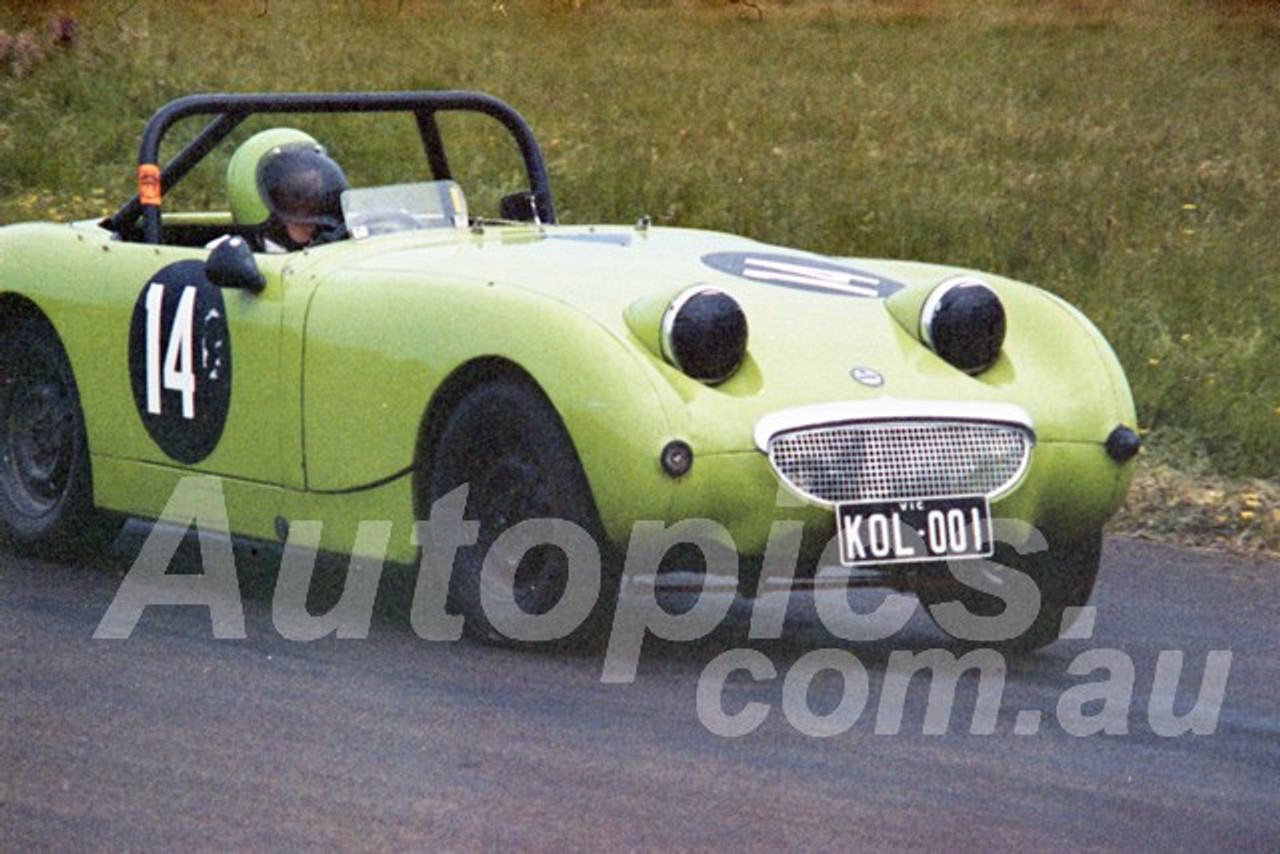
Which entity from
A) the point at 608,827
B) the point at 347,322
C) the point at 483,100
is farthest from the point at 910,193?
the point at 608,827

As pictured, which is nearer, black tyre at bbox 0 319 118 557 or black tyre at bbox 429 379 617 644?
black tyre at bbox 429 379 617 644

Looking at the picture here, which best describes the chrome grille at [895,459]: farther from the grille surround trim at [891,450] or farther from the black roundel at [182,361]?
the black roundel at [182,361]

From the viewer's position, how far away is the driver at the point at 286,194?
7992 millimetres

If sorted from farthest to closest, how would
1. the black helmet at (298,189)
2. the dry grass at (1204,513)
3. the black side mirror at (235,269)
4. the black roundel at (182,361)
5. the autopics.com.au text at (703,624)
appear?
1. the dry grass at (1204,513)
2. the black helmet at (298,189)
3. the black roundel at (182,361)
4. the black side mirror at (235,269)
5. the autopics.com.au text at (703,624)

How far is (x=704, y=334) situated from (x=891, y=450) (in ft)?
1.70

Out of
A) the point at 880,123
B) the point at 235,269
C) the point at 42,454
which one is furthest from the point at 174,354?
the point at 880,123

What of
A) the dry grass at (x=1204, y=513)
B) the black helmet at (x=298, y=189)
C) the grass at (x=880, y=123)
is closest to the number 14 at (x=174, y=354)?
the black helmet at (x=298, y=189)

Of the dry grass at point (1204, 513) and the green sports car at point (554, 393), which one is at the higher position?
the green sports car at point (554, 393)

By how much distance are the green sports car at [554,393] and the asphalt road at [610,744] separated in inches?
11.8

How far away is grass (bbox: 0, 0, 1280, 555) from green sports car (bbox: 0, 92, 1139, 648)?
8.03 feet

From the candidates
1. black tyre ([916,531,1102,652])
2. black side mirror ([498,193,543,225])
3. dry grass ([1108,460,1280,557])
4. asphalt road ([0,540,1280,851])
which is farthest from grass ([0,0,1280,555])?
asphalt road ([0,540,1280,851])

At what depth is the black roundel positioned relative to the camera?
7.43 m

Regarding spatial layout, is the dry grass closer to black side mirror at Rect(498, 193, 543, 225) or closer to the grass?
the grass

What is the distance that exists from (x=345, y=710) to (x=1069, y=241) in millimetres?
8095
